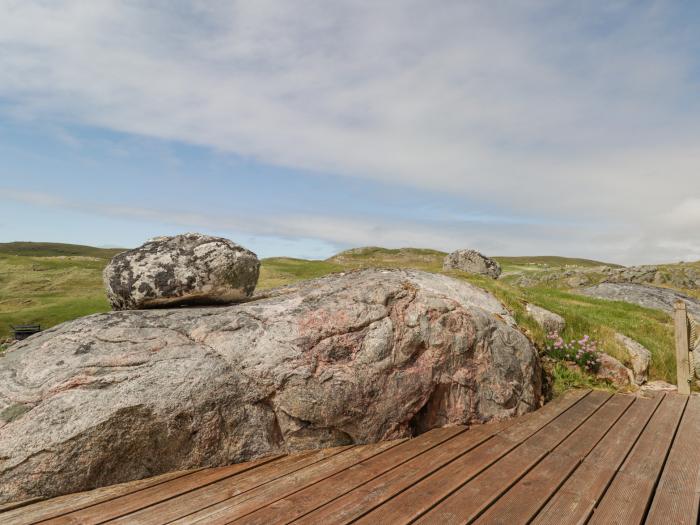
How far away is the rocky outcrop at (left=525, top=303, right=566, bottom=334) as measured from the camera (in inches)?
418

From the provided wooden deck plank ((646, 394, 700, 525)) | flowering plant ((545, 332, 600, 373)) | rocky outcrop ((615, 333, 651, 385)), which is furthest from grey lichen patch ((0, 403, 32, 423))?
rocky outcrop ((615, 333, 651, 385))

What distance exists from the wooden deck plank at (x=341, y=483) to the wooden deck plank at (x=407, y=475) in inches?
4.1

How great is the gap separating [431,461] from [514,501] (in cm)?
119

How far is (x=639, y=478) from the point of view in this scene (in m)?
4.93

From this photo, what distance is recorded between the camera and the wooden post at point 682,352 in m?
9.52

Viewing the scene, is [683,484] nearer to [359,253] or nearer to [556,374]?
[556,374]

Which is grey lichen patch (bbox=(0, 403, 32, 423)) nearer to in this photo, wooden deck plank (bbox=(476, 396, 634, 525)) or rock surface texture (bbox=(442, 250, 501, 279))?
wooden deck plank (bbox=(476, 396, 634, 525))

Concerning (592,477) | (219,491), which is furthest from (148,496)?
(592,477)

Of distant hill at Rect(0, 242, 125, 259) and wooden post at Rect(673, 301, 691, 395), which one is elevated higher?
distant hill at Rect(0, 242, 125, 259)

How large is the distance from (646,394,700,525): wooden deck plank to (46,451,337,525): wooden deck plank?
3.82 meters

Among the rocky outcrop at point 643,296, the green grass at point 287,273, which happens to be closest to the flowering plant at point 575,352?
the green grass at point 287,273

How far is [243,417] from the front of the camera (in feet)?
18.0

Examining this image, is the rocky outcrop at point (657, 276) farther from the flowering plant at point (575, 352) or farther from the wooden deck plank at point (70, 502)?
the wooden deck plank at point (70, 502)

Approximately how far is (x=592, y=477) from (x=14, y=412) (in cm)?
674
